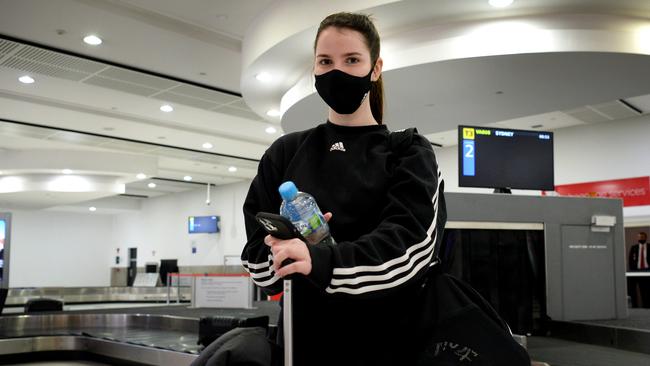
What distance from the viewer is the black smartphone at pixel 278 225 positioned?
105 cm

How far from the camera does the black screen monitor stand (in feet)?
14.1

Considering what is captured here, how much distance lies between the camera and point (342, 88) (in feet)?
4.35

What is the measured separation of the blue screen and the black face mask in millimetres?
21682

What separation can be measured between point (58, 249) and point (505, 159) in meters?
27.1

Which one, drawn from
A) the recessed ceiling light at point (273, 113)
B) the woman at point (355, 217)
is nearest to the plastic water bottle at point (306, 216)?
the woman at point (355, 217)

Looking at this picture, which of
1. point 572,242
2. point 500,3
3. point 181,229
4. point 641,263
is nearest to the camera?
point 572,242

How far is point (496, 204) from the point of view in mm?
4027

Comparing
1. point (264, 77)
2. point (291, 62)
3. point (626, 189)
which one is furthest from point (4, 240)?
point (626, 189)

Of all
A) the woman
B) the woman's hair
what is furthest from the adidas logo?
the woman's hair

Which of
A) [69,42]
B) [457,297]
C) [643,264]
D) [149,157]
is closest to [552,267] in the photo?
[457,297]

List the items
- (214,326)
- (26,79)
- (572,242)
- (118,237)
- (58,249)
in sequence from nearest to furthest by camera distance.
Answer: (572,242) → (214,326) → (26,79) → (58,249) → (118,237)

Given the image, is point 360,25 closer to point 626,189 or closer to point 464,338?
point 464,338

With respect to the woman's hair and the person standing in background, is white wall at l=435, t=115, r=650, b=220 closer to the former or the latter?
the person standing in background

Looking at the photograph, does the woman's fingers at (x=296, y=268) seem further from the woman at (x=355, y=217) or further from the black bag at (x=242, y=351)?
the black bag at (x=242, y=351)
